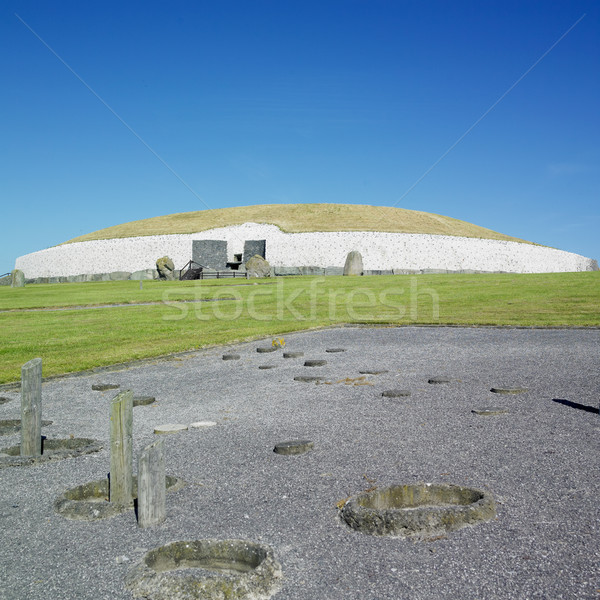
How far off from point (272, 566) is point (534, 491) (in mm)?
2604

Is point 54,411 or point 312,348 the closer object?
point 54,411

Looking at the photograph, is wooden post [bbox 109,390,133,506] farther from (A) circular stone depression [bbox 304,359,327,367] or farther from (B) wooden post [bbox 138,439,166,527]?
(A) circular stone depression [bbox 304,359,327,367]

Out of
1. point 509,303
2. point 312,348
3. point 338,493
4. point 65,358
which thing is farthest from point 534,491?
point 509,303

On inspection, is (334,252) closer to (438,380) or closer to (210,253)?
(210,253)

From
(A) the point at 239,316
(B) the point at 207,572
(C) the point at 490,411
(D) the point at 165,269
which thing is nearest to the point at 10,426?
(B) the point at 207,572

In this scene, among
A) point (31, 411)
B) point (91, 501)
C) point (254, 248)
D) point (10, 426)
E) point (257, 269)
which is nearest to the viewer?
point (91, 501)

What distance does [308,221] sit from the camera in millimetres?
76125

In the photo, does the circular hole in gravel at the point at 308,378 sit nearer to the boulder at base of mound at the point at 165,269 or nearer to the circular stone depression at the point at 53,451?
the circular stone depression at the point at 53,451

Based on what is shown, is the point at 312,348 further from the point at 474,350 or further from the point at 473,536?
→ the point at 473,536

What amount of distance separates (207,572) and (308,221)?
73.3 meters

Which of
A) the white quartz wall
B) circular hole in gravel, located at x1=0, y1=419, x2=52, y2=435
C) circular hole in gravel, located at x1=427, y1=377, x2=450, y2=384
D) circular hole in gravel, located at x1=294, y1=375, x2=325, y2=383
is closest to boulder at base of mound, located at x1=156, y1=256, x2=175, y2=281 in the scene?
the white quartz wall

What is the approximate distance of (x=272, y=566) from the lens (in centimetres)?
388

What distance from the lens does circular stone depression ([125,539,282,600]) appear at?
3668 mm

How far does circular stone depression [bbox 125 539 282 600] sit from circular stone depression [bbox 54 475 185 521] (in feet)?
3.42
